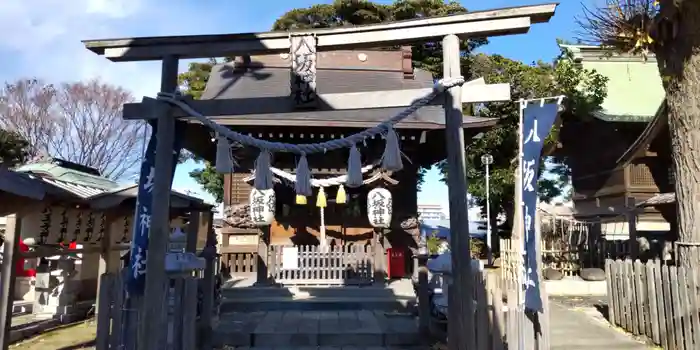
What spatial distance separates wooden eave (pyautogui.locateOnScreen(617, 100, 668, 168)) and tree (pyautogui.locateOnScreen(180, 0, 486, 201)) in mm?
9679

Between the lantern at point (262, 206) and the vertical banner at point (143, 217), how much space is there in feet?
20.1

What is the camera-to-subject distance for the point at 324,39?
540cm

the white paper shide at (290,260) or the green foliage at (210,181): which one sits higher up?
the green foliage at (210,181)

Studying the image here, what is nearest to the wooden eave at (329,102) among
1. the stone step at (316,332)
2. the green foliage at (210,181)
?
the stone step at (316,332)

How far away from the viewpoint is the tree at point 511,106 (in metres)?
16.5

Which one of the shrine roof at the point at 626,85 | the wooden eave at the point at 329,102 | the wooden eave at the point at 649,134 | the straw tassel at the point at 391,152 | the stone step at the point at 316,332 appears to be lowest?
the stone step at the point at 316,332

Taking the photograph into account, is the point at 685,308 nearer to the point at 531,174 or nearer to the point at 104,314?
the point at 531,174

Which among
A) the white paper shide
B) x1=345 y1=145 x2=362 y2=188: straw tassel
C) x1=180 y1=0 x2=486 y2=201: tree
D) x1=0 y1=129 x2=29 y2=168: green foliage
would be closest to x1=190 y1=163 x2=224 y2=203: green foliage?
x1=180 y1=0 x2=486 y2=201: tree

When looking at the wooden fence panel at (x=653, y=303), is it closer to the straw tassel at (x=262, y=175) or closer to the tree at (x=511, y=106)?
the straw tassel at (x=262, y=175)

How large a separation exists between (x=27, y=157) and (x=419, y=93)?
2163 cm

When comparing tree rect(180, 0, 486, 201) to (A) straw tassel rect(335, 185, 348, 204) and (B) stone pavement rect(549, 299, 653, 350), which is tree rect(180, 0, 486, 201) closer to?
(A) straw tassel rect(335, 185, 348, 204)

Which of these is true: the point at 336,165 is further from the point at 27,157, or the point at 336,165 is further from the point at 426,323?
the point at 27,157

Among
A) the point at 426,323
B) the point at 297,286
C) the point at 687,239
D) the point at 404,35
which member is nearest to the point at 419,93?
the point at 404,35

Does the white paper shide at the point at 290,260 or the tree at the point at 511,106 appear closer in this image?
the white paper shide at the point at 290,260
